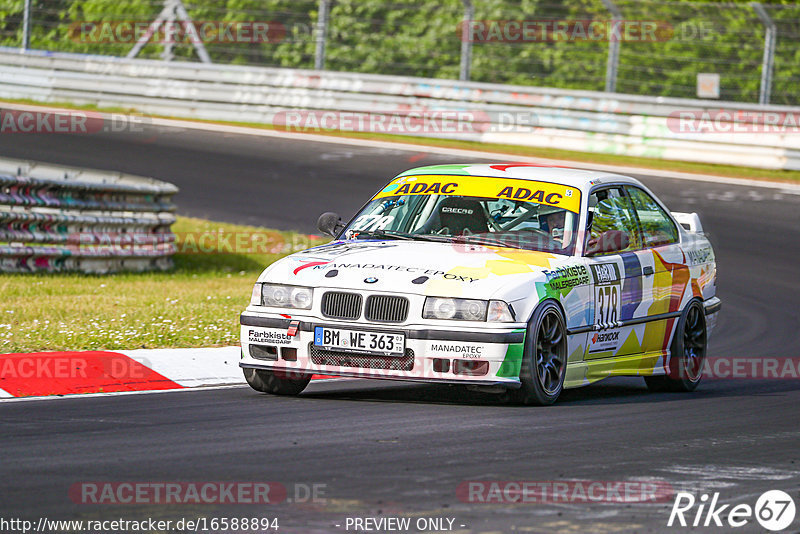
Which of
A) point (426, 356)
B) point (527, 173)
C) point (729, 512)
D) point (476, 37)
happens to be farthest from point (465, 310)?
point (476, 37)

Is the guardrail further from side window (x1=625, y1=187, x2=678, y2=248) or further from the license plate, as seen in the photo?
the license plate

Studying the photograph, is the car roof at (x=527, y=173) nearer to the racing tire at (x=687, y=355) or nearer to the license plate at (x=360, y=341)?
the racing tire at (x=687, y=355)

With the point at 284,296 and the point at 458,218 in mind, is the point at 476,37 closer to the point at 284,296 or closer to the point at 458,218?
the point at 458,218

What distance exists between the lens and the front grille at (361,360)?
777cm

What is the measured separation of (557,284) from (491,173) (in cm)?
136

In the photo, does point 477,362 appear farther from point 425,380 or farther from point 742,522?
point 742,522

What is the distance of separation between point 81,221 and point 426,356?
270 inches

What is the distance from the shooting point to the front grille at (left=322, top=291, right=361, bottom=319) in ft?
25.8

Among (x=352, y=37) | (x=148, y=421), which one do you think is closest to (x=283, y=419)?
(x=148, y=421)

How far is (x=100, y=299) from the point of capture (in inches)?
480
